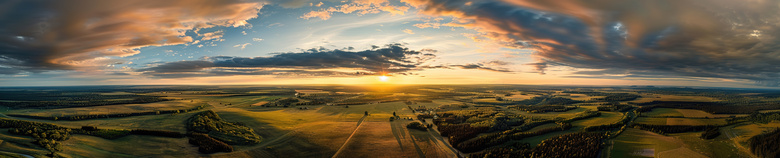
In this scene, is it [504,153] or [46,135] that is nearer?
[46,135]

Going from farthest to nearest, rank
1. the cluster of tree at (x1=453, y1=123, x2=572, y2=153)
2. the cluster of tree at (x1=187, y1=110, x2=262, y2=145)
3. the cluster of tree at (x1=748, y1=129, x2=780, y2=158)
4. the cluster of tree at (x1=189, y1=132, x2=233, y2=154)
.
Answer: the cluster of tree at (x1=187, y1=110, x2=262, y2=145) < the cluster of tree at (x1=453, y1=123, x2=572, y2=153) < the cluster of tree at (x1=189, y1=132, x2=233, y2=154) < the cluster of tree at (x1=748, y1=129, x2=780, y2=158)

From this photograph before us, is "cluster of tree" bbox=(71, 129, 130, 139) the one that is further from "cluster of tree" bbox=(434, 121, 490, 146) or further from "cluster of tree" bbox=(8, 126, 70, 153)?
"cluster of tree" bbox=(434, 121, 490, 146)

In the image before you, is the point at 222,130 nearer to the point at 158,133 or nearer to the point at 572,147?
the point at 158,133

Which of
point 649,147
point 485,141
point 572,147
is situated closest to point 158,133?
point 485,141

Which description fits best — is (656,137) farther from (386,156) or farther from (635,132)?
(386,156)

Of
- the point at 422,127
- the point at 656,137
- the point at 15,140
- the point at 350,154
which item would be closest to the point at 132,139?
the point at 15,140

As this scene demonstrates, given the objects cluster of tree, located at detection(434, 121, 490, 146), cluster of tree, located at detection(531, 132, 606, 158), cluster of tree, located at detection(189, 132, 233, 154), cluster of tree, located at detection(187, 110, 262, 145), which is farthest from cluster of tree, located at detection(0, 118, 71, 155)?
cluster of tree, located at detection(531, 132, 606, 158)

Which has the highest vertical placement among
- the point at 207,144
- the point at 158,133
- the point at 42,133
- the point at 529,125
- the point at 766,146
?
the point at 42,133

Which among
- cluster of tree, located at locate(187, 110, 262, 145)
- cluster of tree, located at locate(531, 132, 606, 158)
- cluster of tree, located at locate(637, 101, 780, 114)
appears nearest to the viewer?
cluster of tree, located at locate(531, 132, 606, 158)
